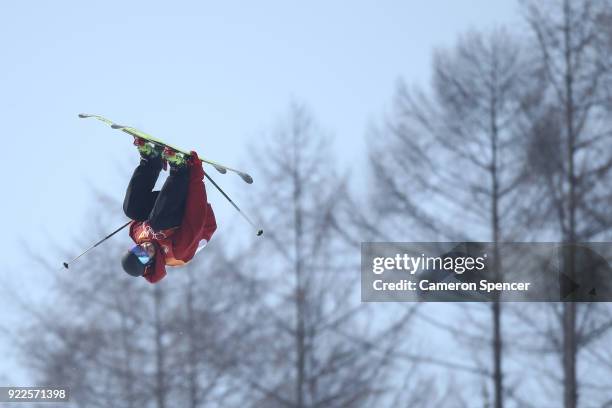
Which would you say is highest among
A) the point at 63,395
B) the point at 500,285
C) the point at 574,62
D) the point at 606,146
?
the point at 574,62

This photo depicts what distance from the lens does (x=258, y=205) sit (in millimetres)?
19719

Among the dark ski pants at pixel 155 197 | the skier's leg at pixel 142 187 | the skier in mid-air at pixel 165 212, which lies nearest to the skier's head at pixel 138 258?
the skier in mid-air at pixel 165 212

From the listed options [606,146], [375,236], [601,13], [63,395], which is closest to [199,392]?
[63,395]

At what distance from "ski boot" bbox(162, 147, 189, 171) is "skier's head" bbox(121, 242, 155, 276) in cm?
83

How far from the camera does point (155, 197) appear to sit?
12805 millimetres

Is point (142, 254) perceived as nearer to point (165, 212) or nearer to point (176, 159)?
point (165, 212)

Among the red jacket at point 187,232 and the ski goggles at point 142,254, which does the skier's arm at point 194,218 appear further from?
the ski goggles at point 142,254

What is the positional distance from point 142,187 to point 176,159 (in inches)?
21.5

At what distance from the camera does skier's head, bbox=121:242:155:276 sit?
12547mm

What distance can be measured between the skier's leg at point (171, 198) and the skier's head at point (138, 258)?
11.4 inches

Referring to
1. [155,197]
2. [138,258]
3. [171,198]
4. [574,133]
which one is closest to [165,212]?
[171,198]

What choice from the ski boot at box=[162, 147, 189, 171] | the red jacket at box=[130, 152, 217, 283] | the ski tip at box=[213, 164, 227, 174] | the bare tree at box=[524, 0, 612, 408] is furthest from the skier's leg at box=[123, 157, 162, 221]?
the bare tree at box=[524, 0, 612, 408]

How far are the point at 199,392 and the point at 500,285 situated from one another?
4.59 meters

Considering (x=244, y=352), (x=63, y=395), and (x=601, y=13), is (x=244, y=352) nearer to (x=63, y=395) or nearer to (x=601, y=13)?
(x=63, y=395)
